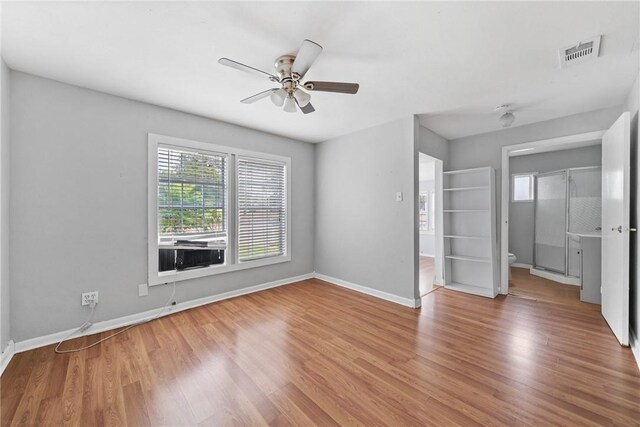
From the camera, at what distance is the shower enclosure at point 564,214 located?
13.6ft

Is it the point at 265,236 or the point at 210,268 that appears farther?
the point at 265,236

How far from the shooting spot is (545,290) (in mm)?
3779

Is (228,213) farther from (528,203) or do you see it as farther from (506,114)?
(528,203)

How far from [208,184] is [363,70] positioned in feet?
7.70

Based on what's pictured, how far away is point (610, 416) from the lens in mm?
1464

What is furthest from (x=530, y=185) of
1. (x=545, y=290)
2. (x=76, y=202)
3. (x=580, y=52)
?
(x=76, y=202)

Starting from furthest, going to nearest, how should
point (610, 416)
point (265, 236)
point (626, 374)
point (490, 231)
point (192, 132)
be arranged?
point (265, 236) → point (490, 231) → point (192, 132) → point (626, 374) → point (610, 416)

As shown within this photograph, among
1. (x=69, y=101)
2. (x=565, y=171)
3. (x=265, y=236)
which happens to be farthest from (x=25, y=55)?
(x=565, y=171)

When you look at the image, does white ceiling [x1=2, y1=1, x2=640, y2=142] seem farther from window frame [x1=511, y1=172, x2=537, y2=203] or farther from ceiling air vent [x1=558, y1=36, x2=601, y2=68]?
window frame [x1=511, y1=172, x2=537, y2=203]

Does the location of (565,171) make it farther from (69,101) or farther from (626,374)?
(69,101)

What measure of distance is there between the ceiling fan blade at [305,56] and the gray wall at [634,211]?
9.29 feet

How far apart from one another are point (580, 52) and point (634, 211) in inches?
62.7

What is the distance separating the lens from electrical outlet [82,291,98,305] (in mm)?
2439

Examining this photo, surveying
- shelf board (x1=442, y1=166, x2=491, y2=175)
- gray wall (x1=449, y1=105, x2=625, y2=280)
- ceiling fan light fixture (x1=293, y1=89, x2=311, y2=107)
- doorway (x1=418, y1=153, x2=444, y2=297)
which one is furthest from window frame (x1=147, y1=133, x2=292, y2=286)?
gray wall (x1=449, y1=105, x2=625, y2=280)
